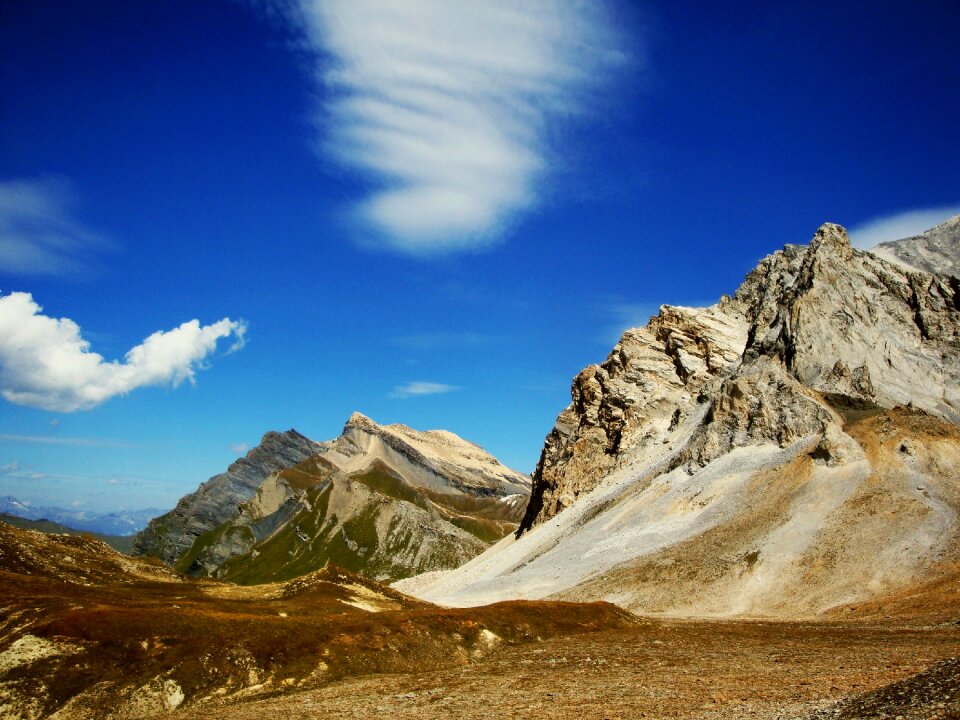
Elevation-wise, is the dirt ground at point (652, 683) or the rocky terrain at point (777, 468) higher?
the rocky terrain at point (777, 468)

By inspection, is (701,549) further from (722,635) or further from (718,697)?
(718,697)

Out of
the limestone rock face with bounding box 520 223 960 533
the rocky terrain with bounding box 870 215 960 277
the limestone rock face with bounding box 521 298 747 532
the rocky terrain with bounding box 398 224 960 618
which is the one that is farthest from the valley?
the rocky terrain with bounding box 870 215 960 277

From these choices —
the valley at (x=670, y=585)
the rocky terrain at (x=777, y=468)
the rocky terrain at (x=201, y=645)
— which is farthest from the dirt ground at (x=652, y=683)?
the rocky terrain at (x=777, y=468)

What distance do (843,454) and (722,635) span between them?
51.5m

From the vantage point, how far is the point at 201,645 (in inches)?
1251

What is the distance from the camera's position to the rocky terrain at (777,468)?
69938mm

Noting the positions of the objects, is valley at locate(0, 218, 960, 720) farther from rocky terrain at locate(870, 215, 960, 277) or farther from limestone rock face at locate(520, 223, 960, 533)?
rocky terrain at locate(870, 215, 960, 277)

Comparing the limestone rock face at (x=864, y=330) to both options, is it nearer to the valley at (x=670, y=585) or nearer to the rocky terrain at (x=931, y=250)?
the valley at (x=670, y=585)

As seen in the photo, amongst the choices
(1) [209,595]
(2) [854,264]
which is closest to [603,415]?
(2) [854,264]

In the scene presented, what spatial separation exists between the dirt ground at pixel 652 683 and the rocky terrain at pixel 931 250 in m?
153

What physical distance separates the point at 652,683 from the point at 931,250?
187447mm

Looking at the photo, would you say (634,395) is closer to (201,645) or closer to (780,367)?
(780,367)

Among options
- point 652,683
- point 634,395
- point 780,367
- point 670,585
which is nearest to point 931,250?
point 634,395

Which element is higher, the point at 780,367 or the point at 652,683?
the point at 780,367
